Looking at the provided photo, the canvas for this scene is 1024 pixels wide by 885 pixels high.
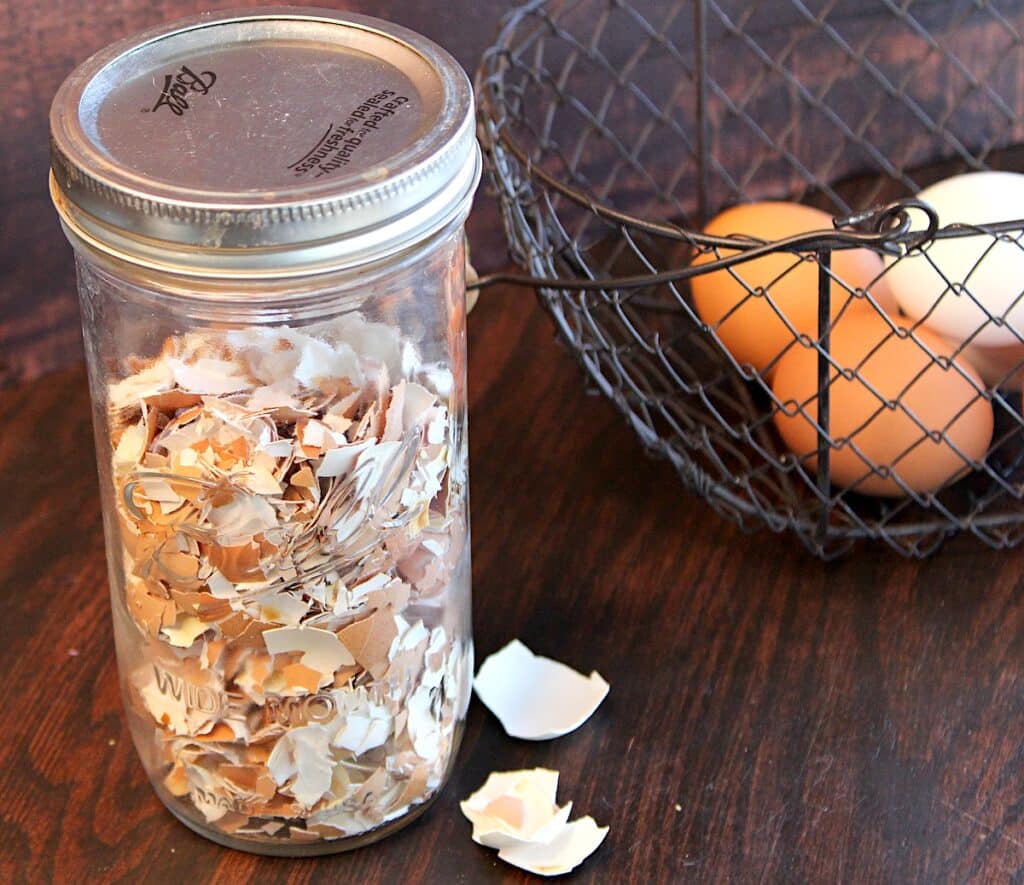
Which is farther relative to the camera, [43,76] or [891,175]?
[891,175]

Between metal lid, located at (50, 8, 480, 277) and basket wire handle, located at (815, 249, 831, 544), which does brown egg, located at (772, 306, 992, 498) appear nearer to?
basket wire handle, located at (815, 249, 831, 544)

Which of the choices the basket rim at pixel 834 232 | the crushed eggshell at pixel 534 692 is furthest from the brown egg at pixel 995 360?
the crushed eggshell at pixel 534 692

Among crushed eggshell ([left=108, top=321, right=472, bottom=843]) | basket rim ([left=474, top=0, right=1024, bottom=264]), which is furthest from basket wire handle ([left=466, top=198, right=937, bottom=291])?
crushed eggshell ([left=108, top=321, right=472, bottom=843])

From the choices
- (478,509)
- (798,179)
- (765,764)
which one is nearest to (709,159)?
(798,179)

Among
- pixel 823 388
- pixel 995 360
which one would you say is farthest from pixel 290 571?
pixel 995 360

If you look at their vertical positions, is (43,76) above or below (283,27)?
below

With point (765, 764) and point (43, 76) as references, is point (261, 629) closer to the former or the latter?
point (765, 764)

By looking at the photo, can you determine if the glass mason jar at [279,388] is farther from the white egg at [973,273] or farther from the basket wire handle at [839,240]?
the white egg at [973,273]
